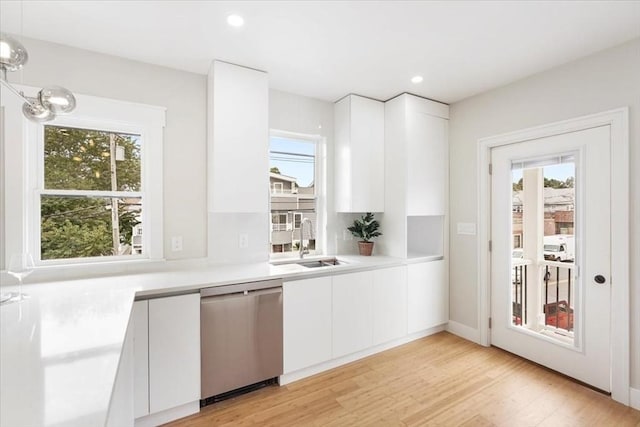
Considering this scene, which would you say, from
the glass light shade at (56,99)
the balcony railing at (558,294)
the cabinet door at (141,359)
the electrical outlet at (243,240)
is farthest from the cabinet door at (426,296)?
the glass light shade at (56,99)

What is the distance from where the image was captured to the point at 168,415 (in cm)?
205

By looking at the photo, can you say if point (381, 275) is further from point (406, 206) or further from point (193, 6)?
point (193, 6)

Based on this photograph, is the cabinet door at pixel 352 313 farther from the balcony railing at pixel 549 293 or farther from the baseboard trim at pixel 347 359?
the balcony railing at pixel 549 293

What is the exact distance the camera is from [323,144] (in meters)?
3.45

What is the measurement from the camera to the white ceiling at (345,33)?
1852 millimetres

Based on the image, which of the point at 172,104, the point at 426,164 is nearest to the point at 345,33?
the point at 172,104

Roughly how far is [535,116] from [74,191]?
4053mm

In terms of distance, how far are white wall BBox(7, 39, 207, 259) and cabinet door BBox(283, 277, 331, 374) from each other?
980 mm

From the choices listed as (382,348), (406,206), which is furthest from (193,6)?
(382,348)

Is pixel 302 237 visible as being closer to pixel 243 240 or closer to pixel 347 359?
pixel 243 240

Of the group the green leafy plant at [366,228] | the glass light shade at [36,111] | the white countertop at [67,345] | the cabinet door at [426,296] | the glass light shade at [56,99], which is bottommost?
the cabinet door at [426,296]

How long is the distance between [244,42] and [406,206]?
7.24 feet

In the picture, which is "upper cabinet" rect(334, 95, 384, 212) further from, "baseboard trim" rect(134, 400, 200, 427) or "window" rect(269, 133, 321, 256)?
"baseboard trim" rect(134, 400, 200, 427)

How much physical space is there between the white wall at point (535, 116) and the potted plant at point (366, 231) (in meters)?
0.95
